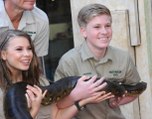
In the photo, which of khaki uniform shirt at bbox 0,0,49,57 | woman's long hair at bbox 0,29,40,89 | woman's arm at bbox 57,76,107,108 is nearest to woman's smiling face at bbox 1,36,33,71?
woman's long hair at bbox 0,29,40,89

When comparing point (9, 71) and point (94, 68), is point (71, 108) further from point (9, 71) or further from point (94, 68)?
point (9, 71)

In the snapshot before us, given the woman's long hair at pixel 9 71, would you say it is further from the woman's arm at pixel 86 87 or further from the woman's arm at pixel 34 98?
the woman's arm at pixel 86 87

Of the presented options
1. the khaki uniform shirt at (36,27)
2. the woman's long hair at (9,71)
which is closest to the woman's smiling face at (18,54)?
the woman's long hair at (9,71)

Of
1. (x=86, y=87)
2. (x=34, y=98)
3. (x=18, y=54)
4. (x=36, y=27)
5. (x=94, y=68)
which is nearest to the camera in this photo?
(x=34, y=98)

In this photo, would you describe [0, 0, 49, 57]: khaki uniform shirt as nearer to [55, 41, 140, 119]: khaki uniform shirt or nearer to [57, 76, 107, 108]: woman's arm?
[55, 41, 140, 119]: khaki uniform shirt

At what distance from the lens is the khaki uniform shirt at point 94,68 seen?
3691 mm

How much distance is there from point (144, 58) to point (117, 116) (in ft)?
5.57

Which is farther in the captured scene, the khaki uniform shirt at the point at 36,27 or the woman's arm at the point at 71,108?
the khaki uniform shirt at the point at 36,27

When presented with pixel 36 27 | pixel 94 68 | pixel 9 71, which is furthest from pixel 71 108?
pixel 36 27

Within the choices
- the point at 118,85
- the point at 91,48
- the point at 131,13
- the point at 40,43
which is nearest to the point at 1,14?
the point at 40,43

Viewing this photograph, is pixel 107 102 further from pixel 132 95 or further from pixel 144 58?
pixel 144 58

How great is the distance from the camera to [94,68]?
3.74 m

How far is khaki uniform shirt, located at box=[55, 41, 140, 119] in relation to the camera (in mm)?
3691

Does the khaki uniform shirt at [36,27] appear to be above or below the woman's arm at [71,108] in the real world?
above
